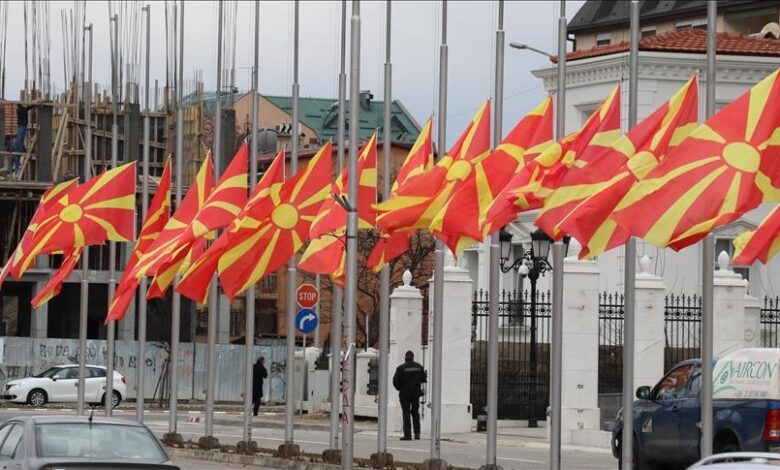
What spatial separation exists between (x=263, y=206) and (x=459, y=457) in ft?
18.8

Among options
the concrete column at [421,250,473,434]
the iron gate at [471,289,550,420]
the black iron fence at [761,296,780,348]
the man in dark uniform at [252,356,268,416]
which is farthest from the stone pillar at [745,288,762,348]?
the man in dark uniform at [252,356,268,416]

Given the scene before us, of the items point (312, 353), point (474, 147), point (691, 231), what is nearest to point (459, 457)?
point (474, 147)

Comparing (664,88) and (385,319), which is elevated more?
(664,88)

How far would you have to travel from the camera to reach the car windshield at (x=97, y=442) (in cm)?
1684

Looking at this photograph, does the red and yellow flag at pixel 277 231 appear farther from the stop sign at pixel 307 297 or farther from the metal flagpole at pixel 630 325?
the stop sign at pixel 307 297

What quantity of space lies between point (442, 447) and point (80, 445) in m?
17.6

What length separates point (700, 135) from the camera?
63.5ft

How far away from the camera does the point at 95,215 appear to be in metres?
36.1

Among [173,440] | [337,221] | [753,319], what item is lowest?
[173,440]

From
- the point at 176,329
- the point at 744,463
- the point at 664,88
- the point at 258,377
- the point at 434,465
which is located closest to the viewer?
the point at 744,463

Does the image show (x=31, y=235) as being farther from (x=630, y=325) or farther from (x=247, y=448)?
(x=630, y=325)

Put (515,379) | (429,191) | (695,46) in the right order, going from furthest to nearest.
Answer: (695,46), (515,379), (429,191)

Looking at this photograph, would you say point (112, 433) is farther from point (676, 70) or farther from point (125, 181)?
point (676, 70)

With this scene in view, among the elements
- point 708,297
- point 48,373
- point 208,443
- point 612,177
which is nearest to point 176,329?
point 208,443
